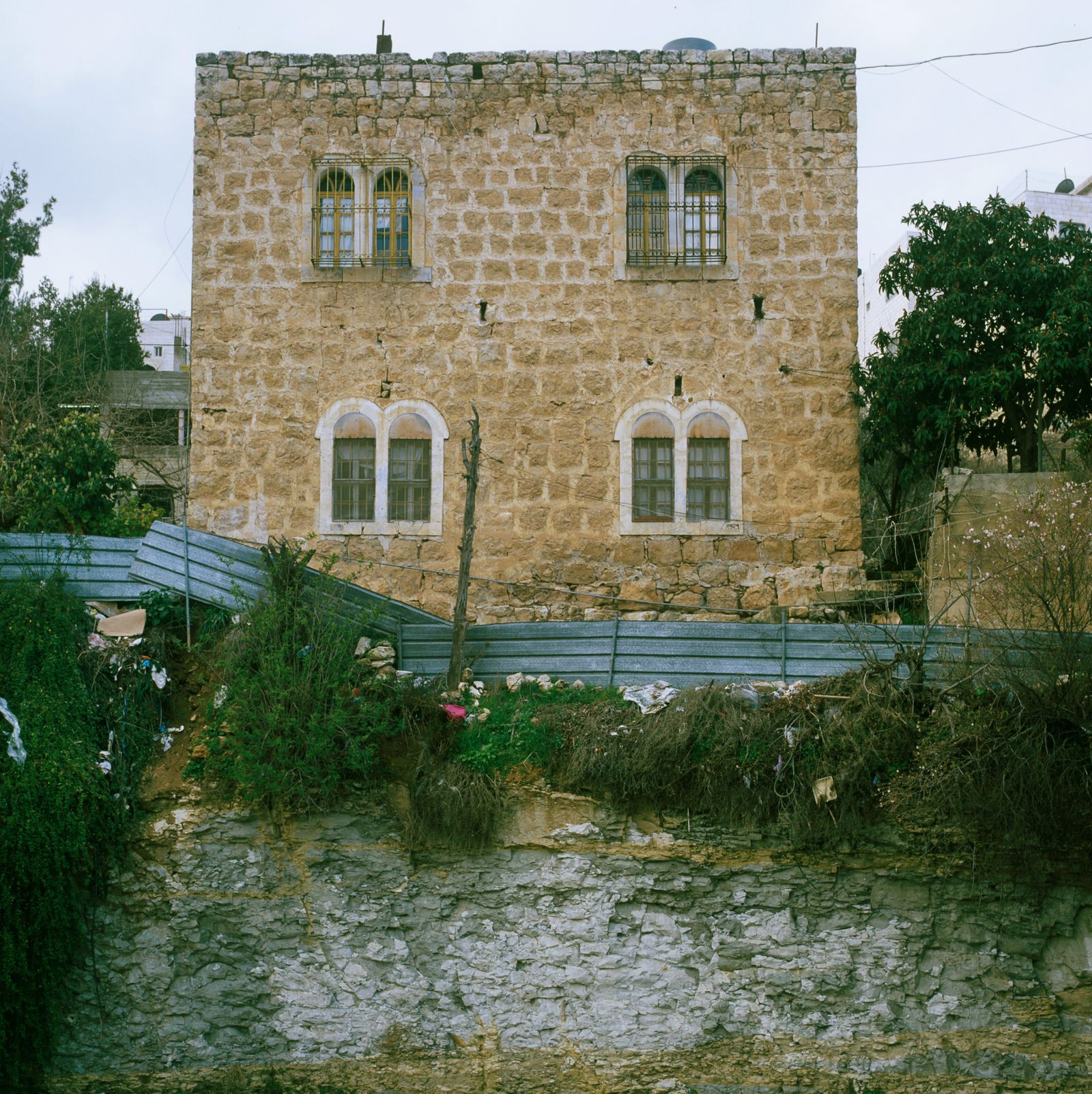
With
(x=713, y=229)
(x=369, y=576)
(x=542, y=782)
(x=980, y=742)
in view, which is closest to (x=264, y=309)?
(x=369, y=576)

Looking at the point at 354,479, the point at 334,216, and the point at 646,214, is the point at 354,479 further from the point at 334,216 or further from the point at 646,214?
the point at 646,214

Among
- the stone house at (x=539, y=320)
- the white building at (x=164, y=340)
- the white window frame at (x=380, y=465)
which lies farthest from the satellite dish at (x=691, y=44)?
the white building at (x=164, y=340)

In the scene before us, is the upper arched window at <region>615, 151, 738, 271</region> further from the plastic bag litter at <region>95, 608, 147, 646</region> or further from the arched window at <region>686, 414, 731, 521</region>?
the plastic bag litter at <region>95, 608, 147, 646</region>

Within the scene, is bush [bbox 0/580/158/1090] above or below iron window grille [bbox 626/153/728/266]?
below

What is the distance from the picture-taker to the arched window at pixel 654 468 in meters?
15.7

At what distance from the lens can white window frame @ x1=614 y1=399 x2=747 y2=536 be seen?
15.6 meters

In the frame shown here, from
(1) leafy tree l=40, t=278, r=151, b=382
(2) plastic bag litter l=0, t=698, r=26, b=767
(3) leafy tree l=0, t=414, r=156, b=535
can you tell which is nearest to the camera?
(2) plastic bag litter l=0, t=698, r=26, b=767

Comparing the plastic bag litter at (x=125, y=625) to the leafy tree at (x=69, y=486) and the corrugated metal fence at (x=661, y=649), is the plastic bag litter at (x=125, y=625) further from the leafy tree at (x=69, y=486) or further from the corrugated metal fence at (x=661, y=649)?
the leafy tree at (x=69, y=486)

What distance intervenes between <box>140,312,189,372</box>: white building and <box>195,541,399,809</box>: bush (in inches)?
965

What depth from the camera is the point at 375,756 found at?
11930 millimetres

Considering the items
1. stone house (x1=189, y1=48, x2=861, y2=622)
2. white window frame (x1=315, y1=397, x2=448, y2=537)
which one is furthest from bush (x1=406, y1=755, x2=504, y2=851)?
white window frame (x1=315, y1=397, x2=448, y2=537)

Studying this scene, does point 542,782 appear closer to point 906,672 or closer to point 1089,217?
point 906,672

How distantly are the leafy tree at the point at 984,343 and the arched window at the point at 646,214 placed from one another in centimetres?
303

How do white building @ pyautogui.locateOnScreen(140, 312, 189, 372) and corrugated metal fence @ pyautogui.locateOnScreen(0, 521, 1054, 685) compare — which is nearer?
corrugated metal fence @ pyautogui.locateOnScreen(0, 521, 1054, 685)
